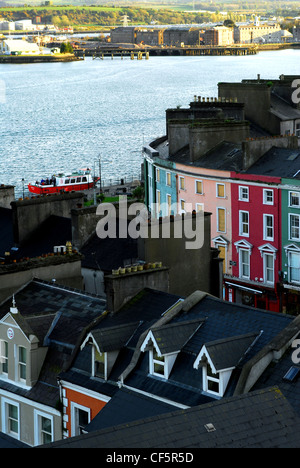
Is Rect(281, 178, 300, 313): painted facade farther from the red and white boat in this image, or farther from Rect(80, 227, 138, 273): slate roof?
the red and white boat

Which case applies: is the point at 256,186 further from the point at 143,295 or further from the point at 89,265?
the point at 143,295

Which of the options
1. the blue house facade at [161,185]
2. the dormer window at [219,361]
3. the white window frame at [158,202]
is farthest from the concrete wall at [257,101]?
the dormer window at [219,361]

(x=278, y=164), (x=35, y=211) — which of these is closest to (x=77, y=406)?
(x=35, y=211)

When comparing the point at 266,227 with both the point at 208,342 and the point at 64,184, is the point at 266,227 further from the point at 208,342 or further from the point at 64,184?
the point at 64,184

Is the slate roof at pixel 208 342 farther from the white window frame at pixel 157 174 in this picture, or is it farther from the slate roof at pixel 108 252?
the white window frame at pixel 157 174

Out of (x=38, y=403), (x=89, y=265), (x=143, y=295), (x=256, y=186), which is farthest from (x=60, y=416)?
(x=256, y=186)
